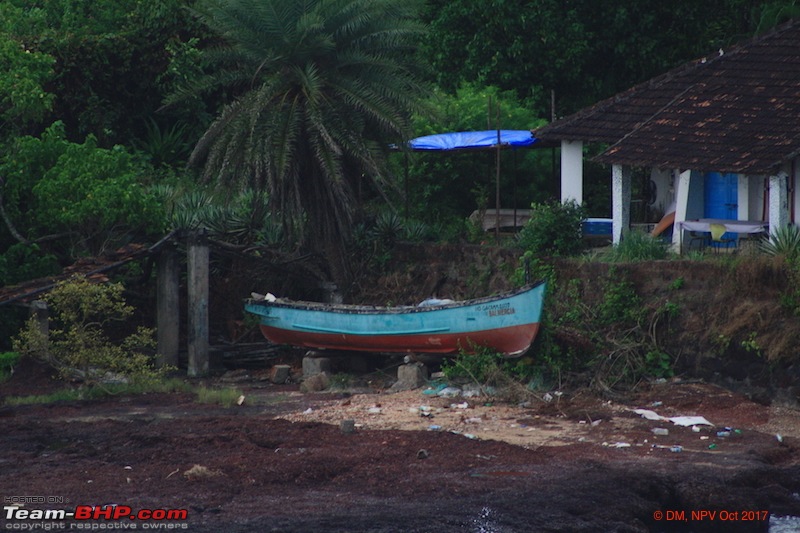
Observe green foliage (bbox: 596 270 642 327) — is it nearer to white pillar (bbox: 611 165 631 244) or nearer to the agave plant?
the agave plant

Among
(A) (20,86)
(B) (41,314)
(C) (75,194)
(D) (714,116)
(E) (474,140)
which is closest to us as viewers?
(B) (41,314)

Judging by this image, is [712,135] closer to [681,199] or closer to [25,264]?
[681,199]

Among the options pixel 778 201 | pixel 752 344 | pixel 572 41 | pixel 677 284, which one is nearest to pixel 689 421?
pixel 752 344

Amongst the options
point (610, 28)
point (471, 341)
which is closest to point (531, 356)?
point (471, 341)

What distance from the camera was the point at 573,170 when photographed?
93.5 feet

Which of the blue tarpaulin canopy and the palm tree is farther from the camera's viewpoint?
the blue tarpaulin canopy

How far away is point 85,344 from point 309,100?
6664 millimetres

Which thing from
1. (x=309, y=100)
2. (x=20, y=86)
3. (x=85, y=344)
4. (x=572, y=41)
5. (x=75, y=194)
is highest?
(x=572, y=41)

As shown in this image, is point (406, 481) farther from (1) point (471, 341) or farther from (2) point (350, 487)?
(1) point (471, 341)

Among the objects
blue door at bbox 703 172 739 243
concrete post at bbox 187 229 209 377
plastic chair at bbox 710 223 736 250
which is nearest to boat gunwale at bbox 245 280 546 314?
concrete post at bbox 187 229 209 377

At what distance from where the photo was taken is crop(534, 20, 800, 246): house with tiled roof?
79.0 feet
